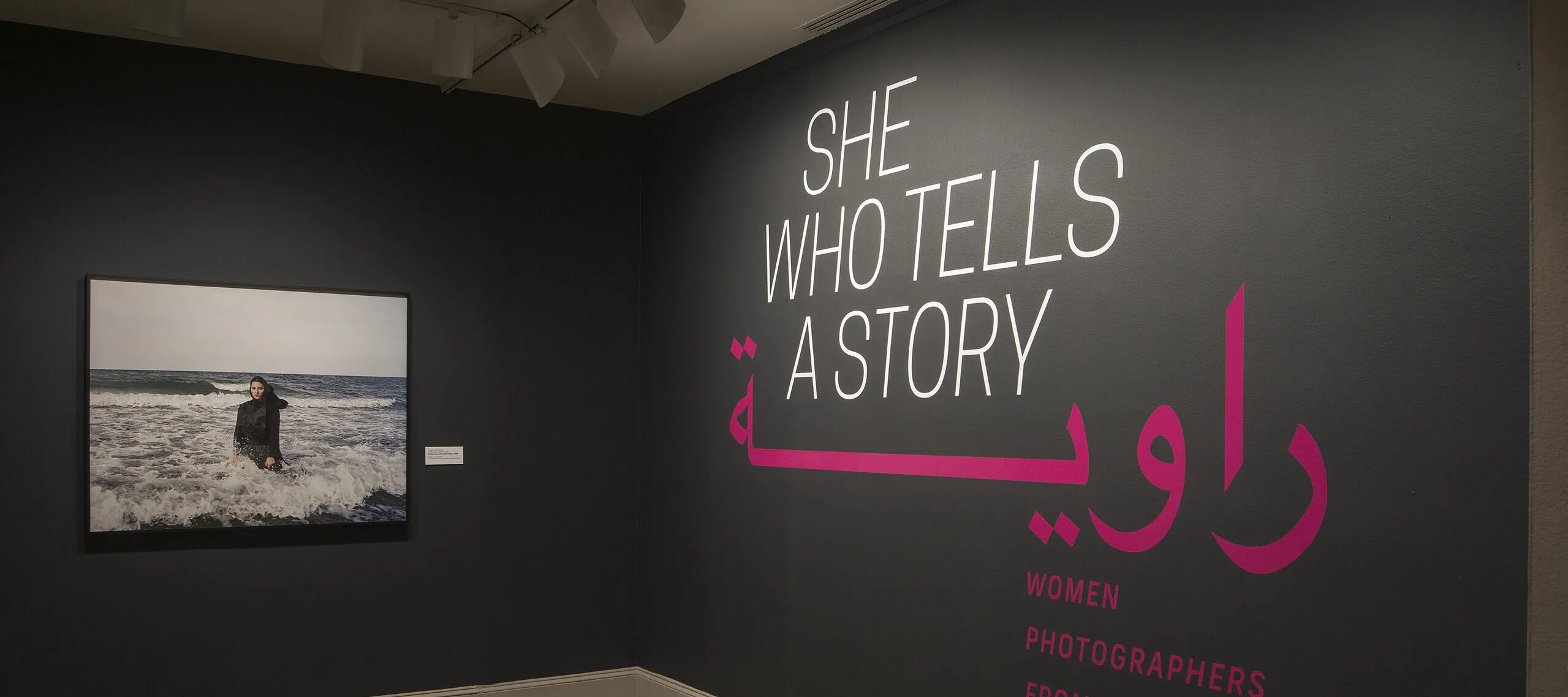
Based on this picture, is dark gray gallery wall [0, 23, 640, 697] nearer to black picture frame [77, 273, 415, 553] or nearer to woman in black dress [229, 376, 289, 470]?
black picture frame [77, 273, 415, 553]

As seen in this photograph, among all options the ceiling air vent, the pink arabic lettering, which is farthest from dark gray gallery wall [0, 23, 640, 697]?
the pink arabic lettering

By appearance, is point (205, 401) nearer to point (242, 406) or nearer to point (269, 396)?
point (242, 406)

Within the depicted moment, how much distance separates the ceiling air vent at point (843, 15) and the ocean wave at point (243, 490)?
2.58 m

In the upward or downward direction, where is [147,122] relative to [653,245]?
upward

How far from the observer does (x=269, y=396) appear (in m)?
4.54

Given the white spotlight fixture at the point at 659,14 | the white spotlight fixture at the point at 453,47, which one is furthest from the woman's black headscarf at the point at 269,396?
the white spotlight fixture at the point at 659,14

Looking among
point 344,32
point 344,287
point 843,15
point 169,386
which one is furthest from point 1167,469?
point 169,386

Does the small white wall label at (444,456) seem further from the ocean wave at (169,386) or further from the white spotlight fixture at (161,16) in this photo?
the white spotlight fixture at (161,16)

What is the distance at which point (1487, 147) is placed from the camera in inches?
88.6

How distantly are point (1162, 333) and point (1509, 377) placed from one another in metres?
0.83

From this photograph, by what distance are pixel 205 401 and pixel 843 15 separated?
3004 millimetres

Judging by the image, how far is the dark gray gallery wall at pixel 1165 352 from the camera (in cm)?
227

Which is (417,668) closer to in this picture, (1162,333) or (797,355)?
(797,355)

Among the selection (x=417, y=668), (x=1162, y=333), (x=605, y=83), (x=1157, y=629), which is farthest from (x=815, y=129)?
(x=417, y=668)
